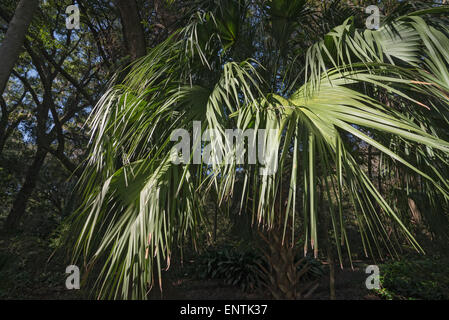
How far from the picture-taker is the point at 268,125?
1414mm

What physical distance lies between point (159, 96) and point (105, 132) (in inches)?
18.4

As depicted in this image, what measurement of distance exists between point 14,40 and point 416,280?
603 cm

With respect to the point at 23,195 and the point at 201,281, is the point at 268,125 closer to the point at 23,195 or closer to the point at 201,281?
the point at 201,281

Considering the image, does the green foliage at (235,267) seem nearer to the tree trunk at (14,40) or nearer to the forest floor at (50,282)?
the forest floor at (50,282)

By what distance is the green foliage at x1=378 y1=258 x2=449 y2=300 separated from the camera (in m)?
4.05

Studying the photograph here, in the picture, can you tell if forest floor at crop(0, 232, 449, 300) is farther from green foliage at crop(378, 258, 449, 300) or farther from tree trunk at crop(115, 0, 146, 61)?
tree trunk at crop(115, 0, 146, 61)

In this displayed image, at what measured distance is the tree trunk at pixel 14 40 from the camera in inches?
96.3

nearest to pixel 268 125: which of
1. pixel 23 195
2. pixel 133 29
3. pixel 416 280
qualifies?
pixel 133 29

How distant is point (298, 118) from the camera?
1413 millimetres

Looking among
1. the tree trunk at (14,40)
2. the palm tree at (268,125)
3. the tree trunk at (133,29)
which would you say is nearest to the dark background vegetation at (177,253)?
the tree trunk at (133,29)

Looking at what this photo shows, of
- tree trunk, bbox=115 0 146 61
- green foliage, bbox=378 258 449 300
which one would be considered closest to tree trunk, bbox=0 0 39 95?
tree trunk, bbox=115 0 146 61

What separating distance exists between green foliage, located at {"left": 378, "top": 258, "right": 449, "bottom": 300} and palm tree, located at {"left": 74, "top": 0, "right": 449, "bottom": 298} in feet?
9.43
